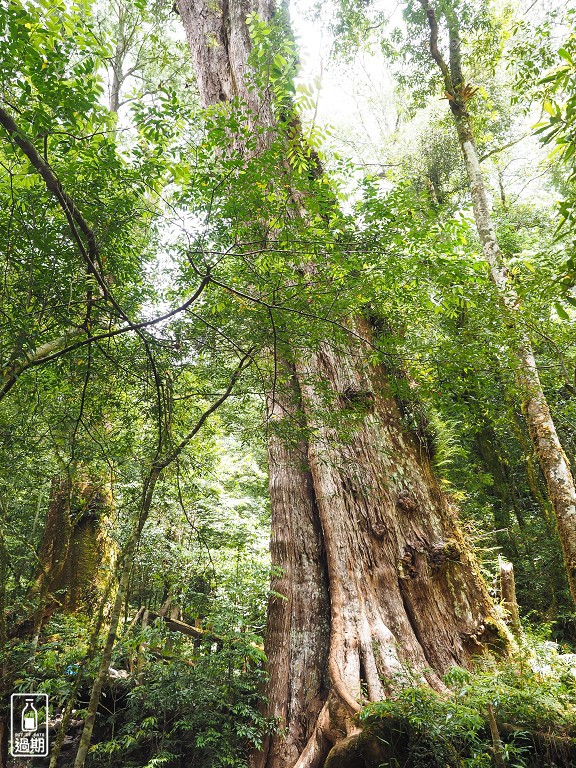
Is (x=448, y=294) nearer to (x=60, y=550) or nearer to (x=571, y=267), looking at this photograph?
(x=571, y=267)

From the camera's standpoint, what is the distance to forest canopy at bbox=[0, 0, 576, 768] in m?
2.64

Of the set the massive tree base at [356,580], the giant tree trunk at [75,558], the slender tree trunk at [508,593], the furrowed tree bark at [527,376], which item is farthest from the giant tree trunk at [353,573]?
the giant tree trunk at [75,558]

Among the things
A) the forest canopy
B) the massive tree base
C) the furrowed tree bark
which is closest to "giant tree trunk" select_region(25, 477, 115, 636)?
the forest canopy

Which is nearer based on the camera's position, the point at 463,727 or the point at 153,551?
the point at 463,727

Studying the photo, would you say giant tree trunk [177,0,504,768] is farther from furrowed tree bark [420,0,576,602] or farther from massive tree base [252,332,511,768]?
furrowed tree bark [420,0,576,602]

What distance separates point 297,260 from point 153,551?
15.1 ft

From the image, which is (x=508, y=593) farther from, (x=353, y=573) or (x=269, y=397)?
(x=269, y=397)

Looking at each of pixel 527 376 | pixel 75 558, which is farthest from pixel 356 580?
pixel 75 558

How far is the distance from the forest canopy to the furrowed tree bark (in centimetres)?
3

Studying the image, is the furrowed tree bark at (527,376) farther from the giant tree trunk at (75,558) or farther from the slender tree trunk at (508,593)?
the giant tree trunk at (75,558)

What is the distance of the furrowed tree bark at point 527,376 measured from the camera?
4.29 m

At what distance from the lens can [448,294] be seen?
3.37 meters

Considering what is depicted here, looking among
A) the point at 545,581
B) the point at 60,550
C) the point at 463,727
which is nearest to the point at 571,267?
the point at 463,727
